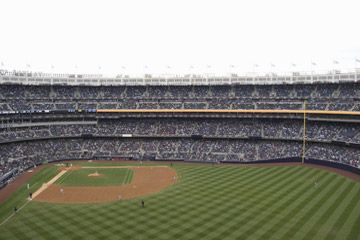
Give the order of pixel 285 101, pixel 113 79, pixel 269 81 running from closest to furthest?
pixel 285 101
pixel 269 81
pixel 113 79

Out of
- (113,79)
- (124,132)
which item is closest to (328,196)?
(124,132)

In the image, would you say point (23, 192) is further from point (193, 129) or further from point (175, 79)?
point (175, 79)

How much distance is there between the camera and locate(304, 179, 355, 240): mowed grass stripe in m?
30.8

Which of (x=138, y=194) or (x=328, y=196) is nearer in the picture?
(x=328, y=196)

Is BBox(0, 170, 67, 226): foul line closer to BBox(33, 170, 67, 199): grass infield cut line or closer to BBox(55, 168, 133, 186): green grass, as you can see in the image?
BBox(33, 170, 67, 199): grass infield cut line

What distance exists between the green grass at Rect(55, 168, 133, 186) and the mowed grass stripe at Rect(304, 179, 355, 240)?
30.1 m

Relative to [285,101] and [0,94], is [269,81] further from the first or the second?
[0,94]

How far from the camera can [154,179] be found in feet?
180

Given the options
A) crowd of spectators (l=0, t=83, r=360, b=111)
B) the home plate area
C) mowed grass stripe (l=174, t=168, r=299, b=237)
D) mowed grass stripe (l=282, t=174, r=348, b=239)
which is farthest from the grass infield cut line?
mowed grass stripe (l=282, t=174, r=348, b=239)

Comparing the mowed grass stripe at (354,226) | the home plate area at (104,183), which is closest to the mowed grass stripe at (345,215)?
the mowed grass stripe at (354,226)

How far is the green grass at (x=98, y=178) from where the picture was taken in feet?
172

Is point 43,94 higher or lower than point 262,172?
higher

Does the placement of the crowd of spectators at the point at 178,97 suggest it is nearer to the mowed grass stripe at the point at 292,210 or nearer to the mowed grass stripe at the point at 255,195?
the mowed grass stripe at the point at 255,195

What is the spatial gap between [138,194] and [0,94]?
47.7m
